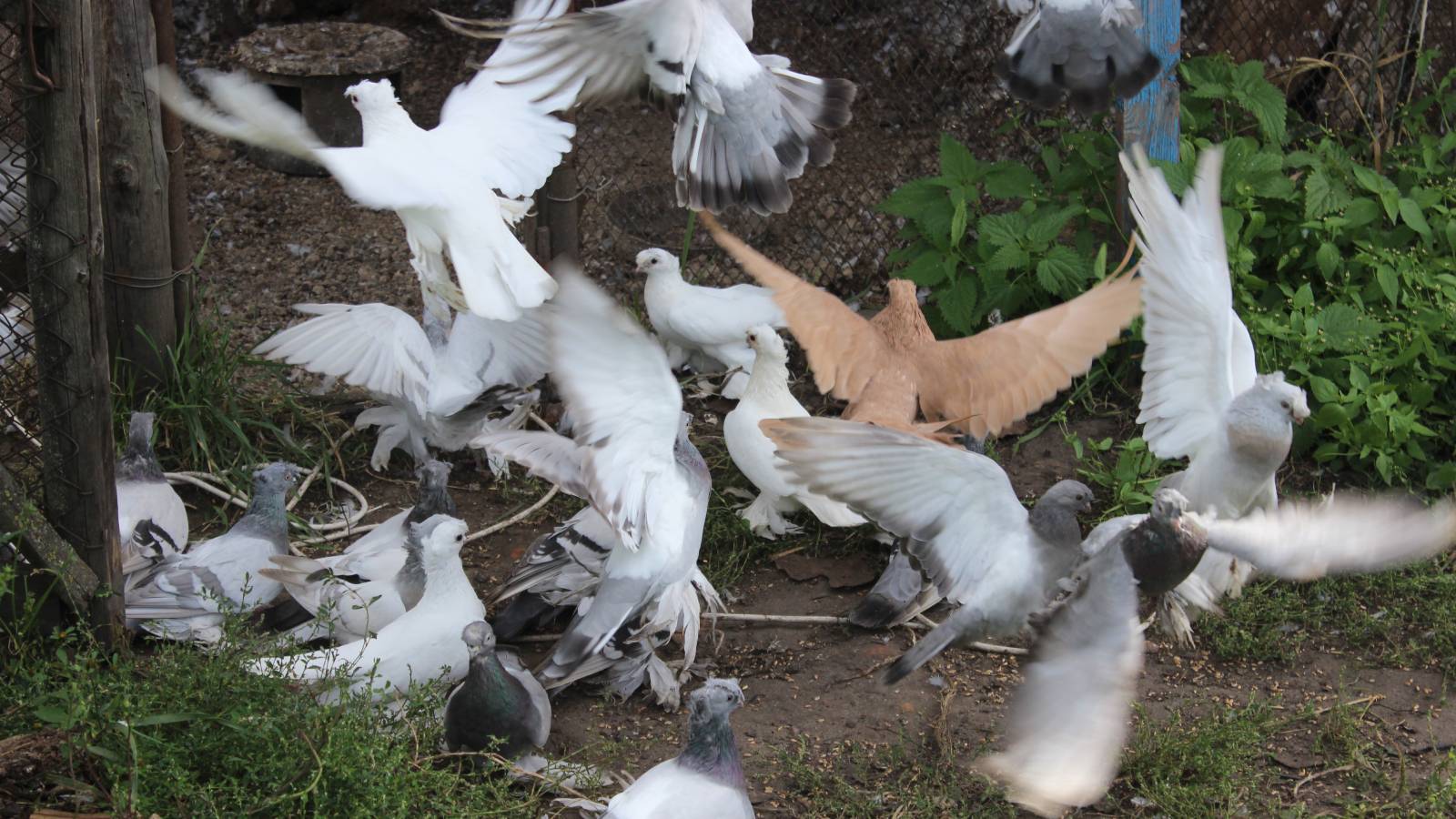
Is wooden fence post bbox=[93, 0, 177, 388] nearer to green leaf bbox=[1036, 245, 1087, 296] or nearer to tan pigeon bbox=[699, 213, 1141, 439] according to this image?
tan pigeon bbox=[699, 213, 1141, 439]

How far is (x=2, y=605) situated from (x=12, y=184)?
37.0 inches

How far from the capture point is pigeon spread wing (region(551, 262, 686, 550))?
10.7 feet

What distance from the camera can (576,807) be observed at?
3.02m

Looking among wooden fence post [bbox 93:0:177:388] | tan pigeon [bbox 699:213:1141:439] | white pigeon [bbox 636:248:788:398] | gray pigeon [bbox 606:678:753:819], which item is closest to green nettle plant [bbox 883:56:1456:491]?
tan pigeon [bbox 699:213:1141:439]

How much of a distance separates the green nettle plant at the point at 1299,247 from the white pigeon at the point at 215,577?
Answer: 89.9 inches

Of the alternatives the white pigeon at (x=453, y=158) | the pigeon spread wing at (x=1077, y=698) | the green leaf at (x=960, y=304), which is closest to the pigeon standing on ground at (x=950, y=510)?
the pigeon spread wing at (x=1077, y=698)

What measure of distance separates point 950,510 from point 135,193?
2.70 meters

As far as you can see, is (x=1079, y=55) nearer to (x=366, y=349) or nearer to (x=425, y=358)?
(x=425, y=358)

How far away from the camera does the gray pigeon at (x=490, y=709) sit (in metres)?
3.04

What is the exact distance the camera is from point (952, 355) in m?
4.22

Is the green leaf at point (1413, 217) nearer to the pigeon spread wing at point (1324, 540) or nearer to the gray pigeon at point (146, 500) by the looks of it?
the pigeon spread wing at point (1324, 540)

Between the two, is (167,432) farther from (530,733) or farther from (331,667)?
(530,733)

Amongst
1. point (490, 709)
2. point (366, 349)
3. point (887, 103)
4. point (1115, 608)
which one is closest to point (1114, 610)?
point (1115, 608)

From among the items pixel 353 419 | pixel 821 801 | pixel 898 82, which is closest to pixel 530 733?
pixel 821 801
